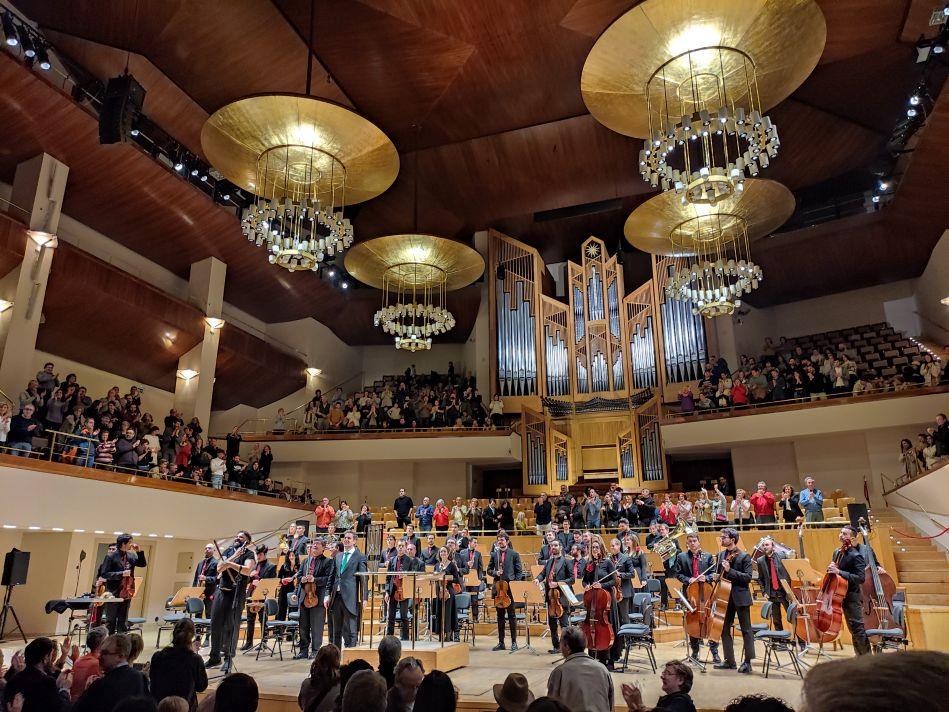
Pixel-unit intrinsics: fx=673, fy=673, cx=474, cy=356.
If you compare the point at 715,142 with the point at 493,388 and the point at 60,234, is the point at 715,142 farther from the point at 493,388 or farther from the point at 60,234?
the point at 60,234

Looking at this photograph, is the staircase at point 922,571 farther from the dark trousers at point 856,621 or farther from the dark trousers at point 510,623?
the dark trousers at point 510,623

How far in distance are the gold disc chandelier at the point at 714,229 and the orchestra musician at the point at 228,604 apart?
8233 millimetres

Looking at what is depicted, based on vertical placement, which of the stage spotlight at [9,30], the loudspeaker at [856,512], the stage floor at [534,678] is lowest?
the stage floor at [534,678]

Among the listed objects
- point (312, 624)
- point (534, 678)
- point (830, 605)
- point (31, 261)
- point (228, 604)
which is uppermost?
point (31, 261)

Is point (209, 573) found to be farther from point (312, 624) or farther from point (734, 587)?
point (734, 587)

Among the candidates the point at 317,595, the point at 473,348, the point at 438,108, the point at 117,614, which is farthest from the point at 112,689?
the point at 473,348

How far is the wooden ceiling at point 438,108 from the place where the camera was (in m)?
11.6

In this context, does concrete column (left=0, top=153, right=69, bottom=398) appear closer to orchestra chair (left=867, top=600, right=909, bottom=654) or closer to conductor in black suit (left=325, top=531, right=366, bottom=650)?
conductor in black suit (left=325, top=531, right=366, bottom=650)

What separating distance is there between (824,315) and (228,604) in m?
17.3

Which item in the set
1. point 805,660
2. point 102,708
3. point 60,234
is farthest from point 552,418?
point 102,708

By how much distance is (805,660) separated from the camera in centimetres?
763

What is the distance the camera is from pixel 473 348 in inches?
846

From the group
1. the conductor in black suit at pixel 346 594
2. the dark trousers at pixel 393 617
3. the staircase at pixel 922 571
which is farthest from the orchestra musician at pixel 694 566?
the staircase at pixel 922 571

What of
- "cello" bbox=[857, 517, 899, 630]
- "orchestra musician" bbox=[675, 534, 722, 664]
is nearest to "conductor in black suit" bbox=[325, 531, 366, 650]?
"orchestra musician" bbox=[675, 534, 722, 664]
